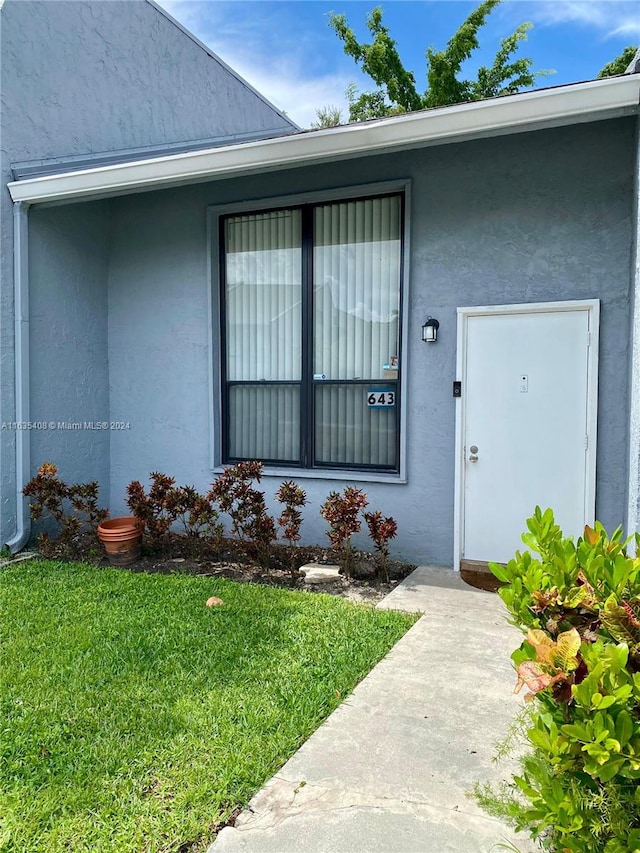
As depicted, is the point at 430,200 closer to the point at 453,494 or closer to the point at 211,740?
the point at 453,494

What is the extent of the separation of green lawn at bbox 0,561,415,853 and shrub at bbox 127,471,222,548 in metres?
0.81

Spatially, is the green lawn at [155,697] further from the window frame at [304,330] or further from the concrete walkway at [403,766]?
A: the window frame at [304,330]

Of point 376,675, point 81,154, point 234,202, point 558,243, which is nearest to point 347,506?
point 376,675

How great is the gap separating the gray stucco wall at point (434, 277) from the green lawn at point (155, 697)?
1.74 meters

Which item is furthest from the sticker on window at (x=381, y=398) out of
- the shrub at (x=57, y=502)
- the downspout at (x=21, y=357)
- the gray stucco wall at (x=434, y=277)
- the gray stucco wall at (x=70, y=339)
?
the downspout at (x=21, y=357)

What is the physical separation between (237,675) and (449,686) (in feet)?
3.61

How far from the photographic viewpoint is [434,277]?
506 centimetres

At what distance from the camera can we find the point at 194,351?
6.15 metres

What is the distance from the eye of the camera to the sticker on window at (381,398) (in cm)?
543

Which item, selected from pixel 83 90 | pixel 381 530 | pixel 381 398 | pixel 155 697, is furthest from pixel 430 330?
pixel 83 90

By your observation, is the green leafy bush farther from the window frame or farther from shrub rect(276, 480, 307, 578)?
the window frame

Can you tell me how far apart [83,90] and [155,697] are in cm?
613

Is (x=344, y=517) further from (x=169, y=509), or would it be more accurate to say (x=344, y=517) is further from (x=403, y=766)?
(x=403, y=766)

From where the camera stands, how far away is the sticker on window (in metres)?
5.43
